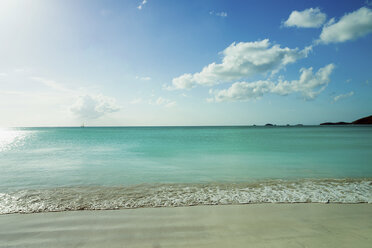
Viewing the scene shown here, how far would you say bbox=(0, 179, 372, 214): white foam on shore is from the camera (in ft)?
21.4

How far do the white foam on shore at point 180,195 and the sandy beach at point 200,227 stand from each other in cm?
47

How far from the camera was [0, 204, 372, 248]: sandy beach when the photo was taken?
13.9ft

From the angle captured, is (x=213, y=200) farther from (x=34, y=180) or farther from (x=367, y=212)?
(x=34, y=180)

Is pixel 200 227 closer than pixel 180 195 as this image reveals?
Yes

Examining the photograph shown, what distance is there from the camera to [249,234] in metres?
4.50

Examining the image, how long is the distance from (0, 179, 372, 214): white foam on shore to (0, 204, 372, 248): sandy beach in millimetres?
473

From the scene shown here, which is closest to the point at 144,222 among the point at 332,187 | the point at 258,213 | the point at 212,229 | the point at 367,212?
the point at 212,229

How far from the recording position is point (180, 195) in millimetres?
7410

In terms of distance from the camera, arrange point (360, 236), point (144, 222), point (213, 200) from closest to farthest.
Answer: point (360, 236)
point (144, 222)
point (213, 200)

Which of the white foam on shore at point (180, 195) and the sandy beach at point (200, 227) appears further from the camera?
the white foam on shore at point (180, 195)

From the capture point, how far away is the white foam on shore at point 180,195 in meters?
6.51

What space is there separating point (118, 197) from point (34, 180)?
6.09 metres

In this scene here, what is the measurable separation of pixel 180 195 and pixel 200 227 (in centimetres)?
263

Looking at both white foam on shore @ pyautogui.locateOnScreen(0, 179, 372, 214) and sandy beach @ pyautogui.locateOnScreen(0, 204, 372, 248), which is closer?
sandy beach @ pyautogui.locateOnScreen(0, 204, 372, 248)
